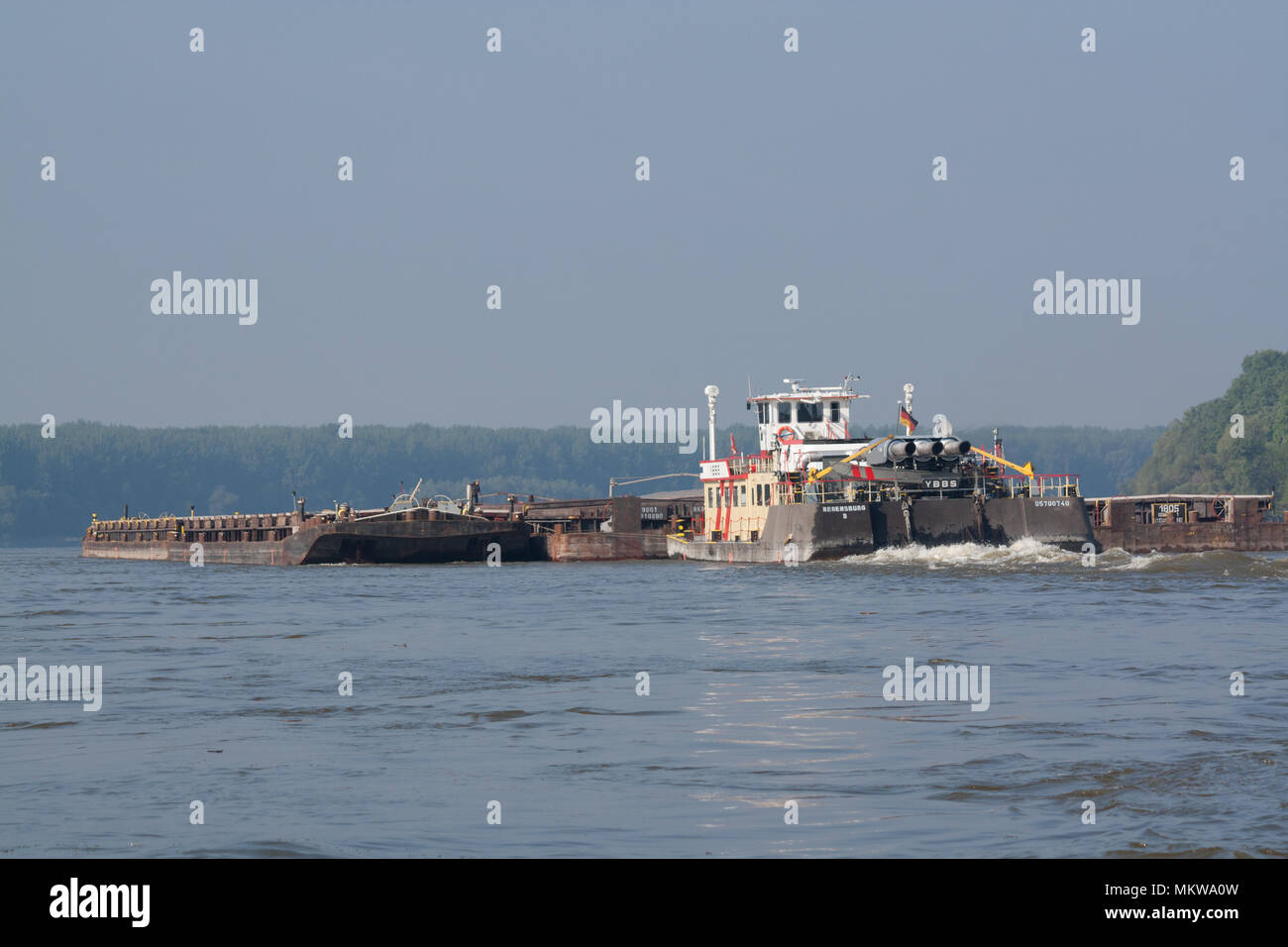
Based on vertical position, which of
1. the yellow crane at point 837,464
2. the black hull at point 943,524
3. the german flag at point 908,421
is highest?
the german flag at point 908,421

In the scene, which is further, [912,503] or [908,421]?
[908,421]

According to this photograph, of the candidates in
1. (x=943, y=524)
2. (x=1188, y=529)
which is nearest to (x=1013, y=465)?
(x=943, y=524)

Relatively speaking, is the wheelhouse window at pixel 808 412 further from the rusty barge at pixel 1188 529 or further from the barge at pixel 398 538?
the barge at pixel 398 538

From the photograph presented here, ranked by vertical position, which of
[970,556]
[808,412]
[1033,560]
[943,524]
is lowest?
[1033,560]

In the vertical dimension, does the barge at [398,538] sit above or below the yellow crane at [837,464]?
below

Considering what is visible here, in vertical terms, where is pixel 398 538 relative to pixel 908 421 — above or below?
below

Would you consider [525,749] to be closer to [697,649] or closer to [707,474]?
[697,649]

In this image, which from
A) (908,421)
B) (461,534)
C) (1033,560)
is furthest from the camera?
(461,534)

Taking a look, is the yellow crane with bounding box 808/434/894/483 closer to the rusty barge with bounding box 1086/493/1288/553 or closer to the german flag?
the german flag

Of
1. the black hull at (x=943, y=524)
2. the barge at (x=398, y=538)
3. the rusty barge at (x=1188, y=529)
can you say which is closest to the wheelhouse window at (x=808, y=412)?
the black hull at (x=943, y=524)

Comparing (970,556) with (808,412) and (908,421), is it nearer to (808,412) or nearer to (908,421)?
(908,421)

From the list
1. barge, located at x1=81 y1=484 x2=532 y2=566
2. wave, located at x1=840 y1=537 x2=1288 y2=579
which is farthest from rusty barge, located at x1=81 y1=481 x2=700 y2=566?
wave, located at x1=840 y1=537 x2=1288 y2=579
